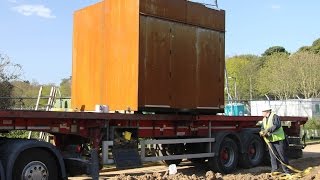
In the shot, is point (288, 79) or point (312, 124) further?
point (288, 79)

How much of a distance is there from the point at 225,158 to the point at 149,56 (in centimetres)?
404

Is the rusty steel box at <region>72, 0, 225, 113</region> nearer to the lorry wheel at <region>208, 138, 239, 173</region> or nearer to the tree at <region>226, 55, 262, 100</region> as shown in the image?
the lorry wheel at <region>208, 138, 239, 173</region>

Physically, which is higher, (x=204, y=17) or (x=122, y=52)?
(x=204, y=17)

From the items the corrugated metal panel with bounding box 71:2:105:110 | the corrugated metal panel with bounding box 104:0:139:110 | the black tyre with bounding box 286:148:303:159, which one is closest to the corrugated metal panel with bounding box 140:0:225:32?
the corrugated metal panel with bounding box 104:0:139:110

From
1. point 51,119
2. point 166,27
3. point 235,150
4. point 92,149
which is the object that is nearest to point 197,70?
point 166,27

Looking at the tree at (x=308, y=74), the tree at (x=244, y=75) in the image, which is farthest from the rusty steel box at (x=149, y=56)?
the tree at (x=244, y=75)

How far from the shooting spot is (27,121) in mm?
8578

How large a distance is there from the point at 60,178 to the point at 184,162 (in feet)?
22.1

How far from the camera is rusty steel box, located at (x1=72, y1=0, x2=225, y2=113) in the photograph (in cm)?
→ 1100

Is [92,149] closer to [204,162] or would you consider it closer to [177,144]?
[177,144]

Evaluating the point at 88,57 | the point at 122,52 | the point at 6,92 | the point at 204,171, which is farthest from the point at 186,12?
the point at 6,92

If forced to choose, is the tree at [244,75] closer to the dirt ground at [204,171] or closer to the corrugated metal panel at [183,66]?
the dirt ground at [204,171]

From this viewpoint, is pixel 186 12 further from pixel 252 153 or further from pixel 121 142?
pixel 252 153

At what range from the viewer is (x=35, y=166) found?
332 inches
